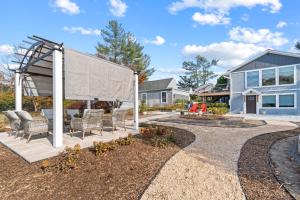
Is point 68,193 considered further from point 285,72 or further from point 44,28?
point 285,72

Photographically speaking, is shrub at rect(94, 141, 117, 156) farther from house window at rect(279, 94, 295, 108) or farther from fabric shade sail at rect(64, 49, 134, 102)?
house window at rect(279, 94, 295, 108)

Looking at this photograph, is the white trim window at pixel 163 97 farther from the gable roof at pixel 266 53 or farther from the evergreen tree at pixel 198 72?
the evergreen tree at pixel 198 72

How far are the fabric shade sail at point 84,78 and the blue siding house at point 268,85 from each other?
1503cm

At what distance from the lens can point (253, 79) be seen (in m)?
18.7

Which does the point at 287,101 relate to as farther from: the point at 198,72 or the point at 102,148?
the point at 198,72

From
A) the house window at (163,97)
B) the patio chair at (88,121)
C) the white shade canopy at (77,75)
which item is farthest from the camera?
the house window at (163,97)

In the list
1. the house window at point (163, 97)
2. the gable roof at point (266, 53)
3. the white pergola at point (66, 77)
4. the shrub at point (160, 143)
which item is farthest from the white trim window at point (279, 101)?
the shrub at point (160, 143)

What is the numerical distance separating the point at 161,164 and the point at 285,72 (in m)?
18.3

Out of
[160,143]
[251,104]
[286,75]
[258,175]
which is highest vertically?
[286,75]

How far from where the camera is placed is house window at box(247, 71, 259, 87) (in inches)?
725

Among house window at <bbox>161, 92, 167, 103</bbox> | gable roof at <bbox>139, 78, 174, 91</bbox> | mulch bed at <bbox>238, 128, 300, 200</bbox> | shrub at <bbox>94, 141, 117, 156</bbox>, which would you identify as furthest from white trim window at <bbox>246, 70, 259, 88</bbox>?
shrub at <bbox>94, 141, 117, 156</bbox>

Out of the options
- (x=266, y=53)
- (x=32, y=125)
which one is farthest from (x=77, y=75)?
(x=266, y=53)

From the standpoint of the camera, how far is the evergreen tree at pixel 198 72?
50.7 metres

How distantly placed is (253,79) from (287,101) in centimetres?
366
